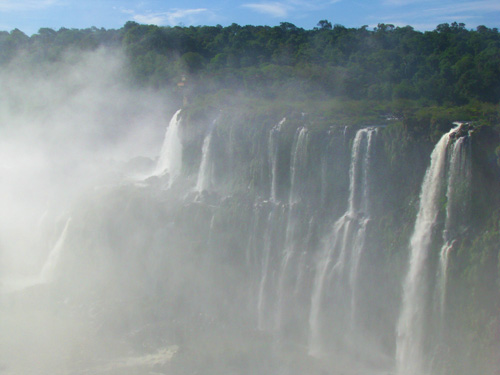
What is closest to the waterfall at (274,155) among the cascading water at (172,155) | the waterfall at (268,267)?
the waterfall at (268,267)

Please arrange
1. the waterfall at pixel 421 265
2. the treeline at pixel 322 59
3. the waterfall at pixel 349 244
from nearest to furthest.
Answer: the waterfall at pixel 421 265 → the waterfall at pixel 349 244 → the treeline at pixel 322 59

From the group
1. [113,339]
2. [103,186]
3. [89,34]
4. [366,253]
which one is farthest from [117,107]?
[366,253]

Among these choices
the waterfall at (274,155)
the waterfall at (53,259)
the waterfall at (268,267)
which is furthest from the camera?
the waterfall at (53,259)

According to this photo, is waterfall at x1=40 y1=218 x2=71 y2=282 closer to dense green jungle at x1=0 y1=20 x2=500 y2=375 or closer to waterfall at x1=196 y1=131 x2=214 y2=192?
dense green jungle at x1=0 y1=20 x2=500 y2=375

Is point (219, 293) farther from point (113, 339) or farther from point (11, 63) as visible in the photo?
point (11, 63)

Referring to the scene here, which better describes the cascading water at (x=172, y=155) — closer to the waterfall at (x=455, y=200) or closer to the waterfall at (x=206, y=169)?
the waterfall at (x=206, y=169)

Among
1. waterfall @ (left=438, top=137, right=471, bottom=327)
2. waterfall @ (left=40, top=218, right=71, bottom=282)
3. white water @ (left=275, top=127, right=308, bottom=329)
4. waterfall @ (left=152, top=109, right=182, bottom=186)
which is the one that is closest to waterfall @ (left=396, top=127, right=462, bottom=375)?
waterfall @ (left=438, top=137, right=471, bottom=327)
